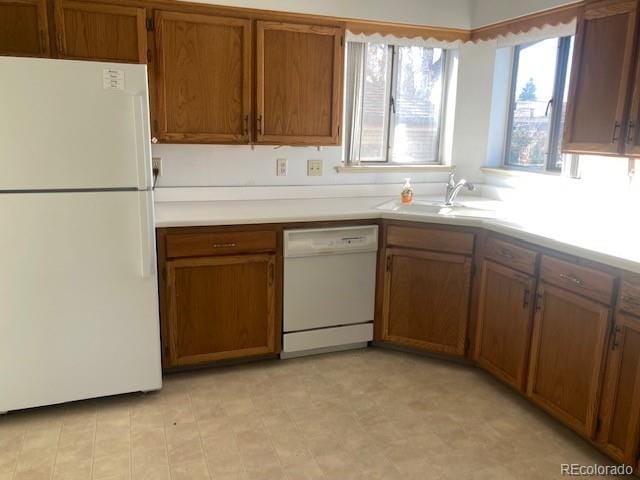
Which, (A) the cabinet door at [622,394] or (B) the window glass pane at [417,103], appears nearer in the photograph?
(A) the cabinet door at [622,394]

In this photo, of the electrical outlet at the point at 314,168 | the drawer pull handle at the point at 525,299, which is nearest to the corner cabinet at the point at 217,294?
the electrical outlet at the point at 314,168

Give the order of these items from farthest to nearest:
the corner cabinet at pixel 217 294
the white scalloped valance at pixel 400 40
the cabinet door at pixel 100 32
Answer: the white scalloped valance at pixel 400 40
the corner cabinet at pixel 217 294
the cabinet door at pixel 100 32

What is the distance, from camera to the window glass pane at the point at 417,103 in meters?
3.61

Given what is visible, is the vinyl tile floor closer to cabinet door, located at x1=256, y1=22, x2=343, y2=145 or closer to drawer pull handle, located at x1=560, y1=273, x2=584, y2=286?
drawer pull handle, located at x1=560, y1=273, x2=584, y2=286

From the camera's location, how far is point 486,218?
9.26 feet

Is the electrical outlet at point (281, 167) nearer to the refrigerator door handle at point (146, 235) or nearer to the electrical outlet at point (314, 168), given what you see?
the electrical outlet at point (314, 168)

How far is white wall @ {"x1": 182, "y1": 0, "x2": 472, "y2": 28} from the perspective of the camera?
2.96 m

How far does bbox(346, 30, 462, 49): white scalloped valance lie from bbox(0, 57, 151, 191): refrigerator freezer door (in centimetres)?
156

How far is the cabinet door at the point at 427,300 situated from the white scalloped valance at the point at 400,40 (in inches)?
54.0

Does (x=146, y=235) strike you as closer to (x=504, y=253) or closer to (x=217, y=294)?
(x=217, y=294)

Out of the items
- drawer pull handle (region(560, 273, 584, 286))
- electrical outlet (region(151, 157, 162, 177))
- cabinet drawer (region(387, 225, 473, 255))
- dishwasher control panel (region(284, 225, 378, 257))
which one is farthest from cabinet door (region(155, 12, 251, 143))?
drawer pull handle (region(560, 273, 584, 286))

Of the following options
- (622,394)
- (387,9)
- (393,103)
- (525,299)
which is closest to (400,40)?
(387,9)

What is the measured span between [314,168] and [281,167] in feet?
0.73

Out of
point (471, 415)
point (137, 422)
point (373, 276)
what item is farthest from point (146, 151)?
point (471, 415)
